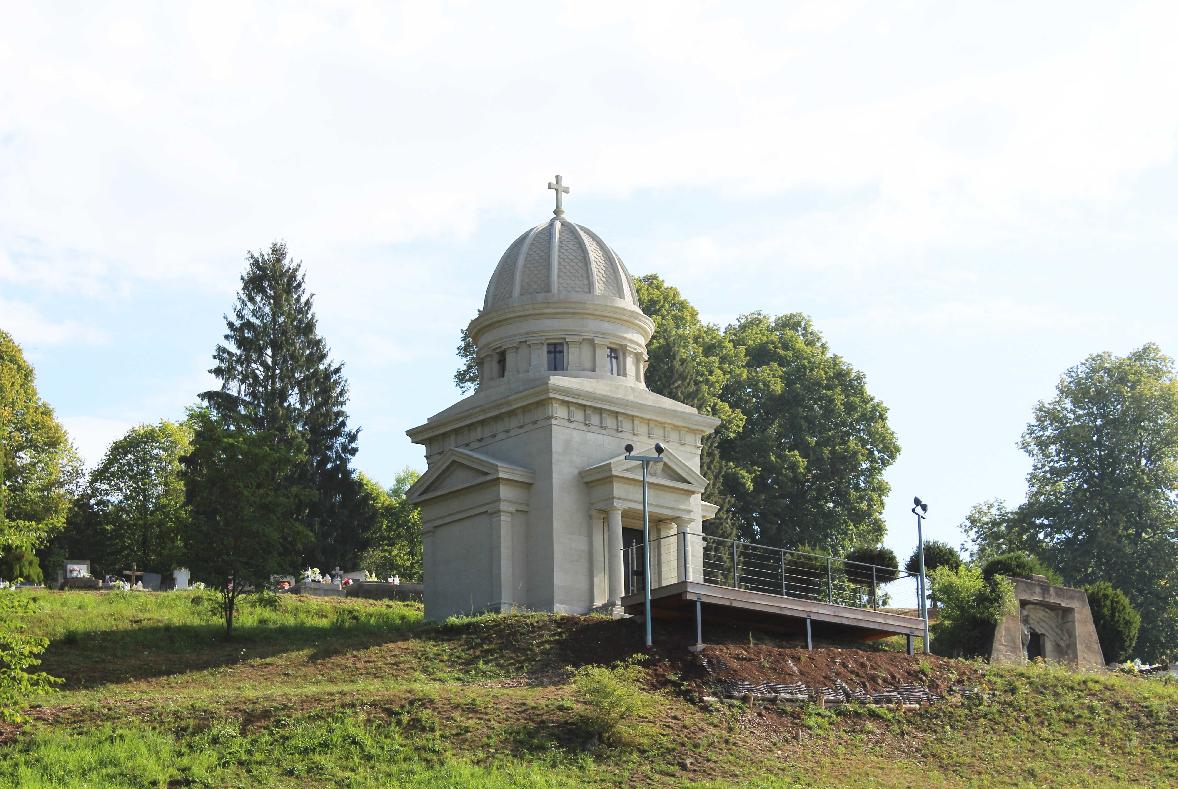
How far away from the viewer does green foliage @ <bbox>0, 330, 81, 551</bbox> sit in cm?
5372

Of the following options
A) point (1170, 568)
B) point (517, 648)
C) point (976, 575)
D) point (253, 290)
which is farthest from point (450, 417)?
point (1170, 568)

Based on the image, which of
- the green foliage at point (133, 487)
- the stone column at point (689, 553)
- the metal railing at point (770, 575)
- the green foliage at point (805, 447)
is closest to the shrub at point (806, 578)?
the metal railing at point (770, 575)

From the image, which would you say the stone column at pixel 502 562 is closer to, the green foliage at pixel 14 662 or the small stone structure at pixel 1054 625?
the green foliage at pixel 14 662

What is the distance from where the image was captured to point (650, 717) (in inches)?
913

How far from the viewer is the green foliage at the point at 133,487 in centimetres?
5528

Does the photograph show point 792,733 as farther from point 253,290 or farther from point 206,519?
point 253,290

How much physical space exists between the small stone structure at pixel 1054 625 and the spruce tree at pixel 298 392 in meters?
23.9

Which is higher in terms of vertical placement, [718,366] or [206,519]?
[718,366]

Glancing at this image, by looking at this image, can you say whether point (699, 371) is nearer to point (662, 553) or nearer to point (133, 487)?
point (662, 553)

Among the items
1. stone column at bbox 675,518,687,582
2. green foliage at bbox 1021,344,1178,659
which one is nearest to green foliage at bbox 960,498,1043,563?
green foliage at bbox 1021,344,1178,659

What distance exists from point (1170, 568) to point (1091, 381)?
770cm

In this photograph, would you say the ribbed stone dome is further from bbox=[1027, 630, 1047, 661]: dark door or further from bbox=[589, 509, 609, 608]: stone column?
bbox=[1027, 630, 1047, 661]: dark door

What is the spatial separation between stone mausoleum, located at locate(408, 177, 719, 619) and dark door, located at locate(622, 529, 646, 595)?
7cm

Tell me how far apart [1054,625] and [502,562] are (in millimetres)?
15069
